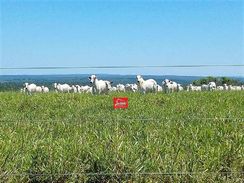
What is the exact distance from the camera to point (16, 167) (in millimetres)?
5059

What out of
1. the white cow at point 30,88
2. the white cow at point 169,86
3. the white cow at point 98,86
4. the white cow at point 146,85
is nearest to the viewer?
the white cow at point 98,86

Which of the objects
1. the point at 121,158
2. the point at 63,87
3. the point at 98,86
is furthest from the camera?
the point at 63,87

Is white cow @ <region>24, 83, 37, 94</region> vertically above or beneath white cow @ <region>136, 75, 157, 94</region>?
beneath

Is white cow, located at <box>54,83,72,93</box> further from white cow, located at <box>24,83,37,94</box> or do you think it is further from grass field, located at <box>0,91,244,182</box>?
grass field, located at <box>0,91,244,182</box>

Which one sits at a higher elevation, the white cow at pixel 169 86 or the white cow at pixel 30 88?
the white cow at pixel 169 86

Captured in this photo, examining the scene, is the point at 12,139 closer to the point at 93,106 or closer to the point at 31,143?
the point at 31,143

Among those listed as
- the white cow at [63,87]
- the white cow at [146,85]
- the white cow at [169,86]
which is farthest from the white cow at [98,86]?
the white cow at [63,87]

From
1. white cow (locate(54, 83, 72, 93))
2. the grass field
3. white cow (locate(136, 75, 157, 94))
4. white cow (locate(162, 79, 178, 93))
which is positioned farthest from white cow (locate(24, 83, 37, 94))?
the grass field

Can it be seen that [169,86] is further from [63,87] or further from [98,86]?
[63,87]

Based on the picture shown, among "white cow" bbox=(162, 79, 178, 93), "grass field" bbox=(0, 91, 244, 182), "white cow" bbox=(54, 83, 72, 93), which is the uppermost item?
"grass field" bbox=(0, 91, 244, 182)

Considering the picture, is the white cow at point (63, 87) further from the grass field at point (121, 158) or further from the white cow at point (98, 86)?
the grass field at point (121, 158)

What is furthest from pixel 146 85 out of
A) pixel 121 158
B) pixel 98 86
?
pixel 121 158

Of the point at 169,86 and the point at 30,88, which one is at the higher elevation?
the point at 169,86

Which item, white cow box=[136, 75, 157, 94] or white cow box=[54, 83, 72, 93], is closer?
white cow box=[136, 75, 157, 94]
